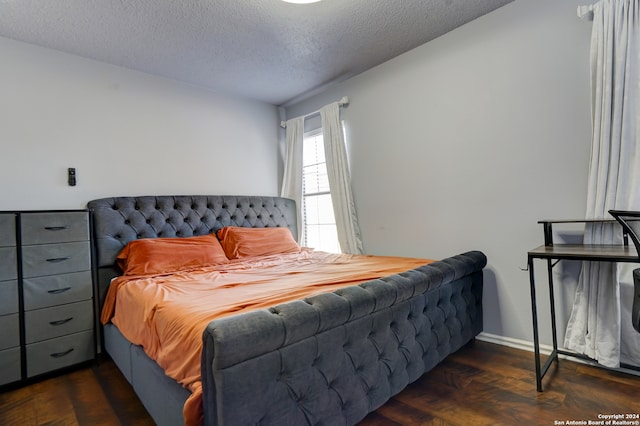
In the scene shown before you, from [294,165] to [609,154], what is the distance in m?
2.94

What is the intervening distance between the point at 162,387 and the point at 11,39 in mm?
2899

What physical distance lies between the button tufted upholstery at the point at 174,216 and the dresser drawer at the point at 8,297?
53cm

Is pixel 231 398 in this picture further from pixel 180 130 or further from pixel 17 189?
pixel 180 130

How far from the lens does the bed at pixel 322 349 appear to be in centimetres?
106

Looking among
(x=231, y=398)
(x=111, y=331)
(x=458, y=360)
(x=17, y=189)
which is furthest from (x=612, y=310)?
(x=17, y=189)

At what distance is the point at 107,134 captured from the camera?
9.41 feet

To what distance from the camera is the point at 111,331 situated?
229 centimetres

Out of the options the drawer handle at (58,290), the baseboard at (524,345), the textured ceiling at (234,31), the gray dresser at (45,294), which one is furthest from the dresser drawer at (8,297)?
the baseboard at (524,345)

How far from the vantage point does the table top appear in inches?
58.3

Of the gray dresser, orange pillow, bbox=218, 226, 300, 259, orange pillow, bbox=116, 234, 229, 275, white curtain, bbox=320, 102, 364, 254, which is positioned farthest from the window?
the gray dresser

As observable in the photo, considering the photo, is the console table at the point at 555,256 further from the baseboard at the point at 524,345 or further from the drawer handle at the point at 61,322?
the drawer handle at the point at 61,322

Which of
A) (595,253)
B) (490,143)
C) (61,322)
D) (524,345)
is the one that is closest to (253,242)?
(61,322)

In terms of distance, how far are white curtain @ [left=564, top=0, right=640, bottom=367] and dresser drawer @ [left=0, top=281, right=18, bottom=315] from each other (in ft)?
12.0

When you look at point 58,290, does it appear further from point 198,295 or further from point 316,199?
point 316,199
